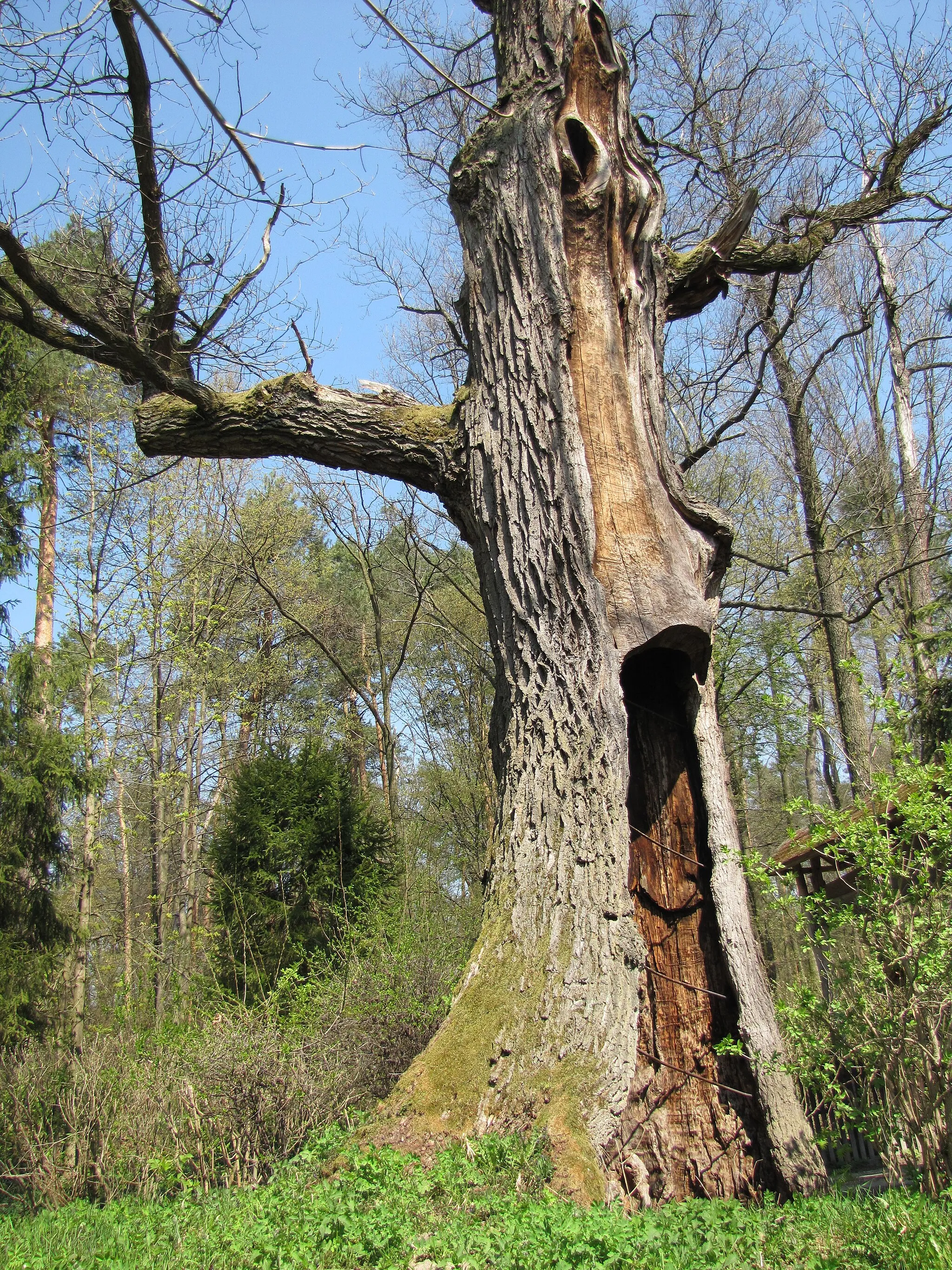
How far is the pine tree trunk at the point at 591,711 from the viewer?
11.7 ft

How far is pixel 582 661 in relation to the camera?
415cm

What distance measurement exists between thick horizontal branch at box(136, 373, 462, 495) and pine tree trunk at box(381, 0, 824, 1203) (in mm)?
230

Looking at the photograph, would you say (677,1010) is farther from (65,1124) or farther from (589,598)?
(65,1124)

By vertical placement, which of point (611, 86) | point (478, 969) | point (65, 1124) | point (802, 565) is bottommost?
point (65, 1124)

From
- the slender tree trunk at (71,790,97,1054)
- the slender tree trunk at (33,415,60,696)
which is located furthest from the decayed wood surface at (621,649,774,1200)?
the slender tree trunk at (33,415,60,696)

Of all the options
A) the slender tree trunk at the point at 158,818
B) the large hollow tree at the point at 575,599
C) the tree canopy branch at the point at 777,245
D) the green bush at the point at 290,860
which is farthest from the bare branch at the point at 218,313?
the slender tree trunk at the point at 158,818

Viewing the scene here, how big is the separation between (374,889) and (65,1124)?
3.94 metres

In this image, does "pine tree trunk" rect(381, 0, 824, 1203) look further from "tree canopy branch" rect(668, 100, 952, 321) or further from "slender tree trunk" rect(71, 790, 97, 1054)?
"slender tree trunk" rect(71, 790, 97, 1054)

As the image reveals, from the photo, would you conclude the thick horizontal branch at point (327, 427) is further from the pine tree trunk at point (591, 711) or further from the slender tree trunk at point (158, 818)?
the slender tree trunk at point (158, 818)

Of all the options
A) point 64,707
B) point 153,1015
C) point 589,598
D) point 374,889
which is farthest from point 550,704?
point 64,707

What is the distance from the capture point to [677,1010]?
4.21 meters

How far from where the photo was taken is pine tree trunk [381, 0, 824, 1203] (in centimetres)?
356

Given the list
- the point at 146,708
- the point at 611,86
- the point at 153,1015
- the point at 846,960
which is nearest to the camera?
the point at 846,960

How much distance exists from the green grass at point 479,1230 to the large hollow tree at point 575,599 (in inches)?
12.7
